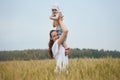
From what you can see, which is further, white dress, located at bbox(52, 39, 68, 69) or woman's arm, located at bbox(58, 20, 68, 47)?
white dress, located at bbox(52, 39, 68, 69)

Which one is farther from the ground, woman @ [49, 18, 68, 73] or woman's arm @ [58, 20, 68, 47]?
woman's arm @ [58, 20, 68, 47]

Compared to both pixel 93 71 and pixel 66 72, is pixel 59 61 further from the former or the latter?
pixel 93 71

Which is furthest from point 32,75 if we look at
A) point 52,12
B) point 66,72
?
point 52,12

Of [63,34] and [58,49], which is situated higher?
[63,34]

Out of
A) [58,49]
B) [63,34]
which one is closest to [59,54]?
[58,49]

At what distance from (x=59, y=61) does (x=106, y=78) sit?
675 mm

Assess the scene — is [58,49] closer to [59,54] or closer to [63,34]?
[59,54]

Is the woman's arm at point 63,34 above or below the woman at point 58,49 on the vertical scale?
above

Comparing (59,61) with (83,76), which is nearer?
(83,76)

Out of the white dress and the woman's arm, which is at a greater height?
the woman's arm

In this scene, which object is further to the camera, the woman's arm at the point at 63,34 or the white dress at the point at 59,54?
the white dress at the point at 59,54

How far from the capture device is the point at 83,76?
3.82 metres

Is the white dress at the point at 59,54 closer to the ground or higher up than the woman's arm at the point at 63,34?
closer to the ground

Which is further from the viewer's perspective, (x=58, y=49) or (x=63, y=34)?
(x=58, y=49)
